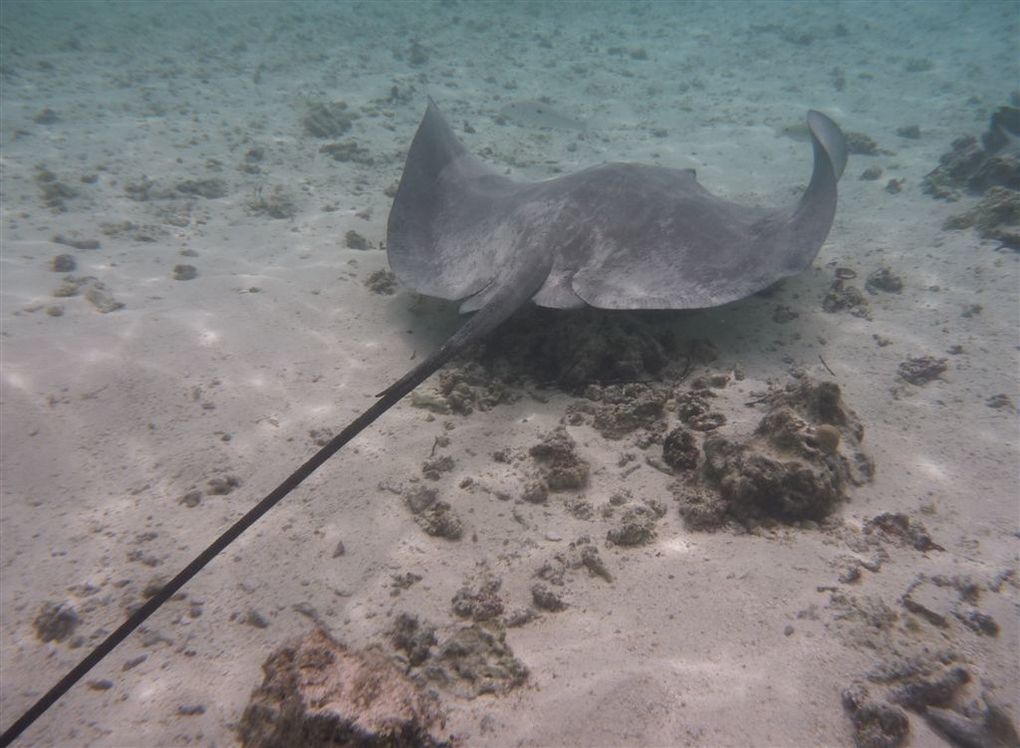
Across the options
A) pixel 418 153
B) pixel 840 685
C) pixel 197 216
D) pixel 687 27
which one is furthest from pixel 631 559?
pixel 687 27

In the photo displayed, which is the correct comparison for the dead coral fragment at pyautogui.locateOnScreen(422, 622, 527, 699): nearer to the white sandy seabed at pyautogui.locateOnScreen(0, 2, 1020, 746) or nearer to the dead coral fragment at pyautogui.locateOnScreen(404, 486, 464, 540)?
the white sandy seabed at pyautogui.locateOnScreen(0, 2, 1020, 746)

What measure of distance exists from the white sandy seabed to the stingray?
0.68 m

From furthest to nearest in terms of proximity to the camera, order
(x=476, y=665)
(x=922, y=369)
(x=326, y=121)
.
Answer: (x=326, y=121), (x=922, y=369), (x=476, y=665)

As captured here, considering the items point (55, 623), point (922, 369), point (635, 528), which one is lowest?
point (55, 623)

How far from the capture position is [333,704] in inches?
68.5

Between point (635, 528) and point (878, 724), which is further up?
point (878, 724)

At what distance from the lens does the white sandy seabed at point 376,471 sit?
2189 mm

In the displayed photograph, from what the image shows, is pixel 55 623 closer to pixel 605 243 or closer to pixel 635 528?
pixel 635 528

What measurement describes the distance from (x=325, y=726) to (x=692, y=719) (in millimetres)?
1310

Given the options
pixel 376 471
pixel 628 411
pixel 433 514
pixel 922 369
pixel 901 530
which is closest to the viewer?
pixel 901 530

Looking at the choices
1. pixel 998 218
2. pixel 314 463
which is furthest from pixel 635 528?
pixel 998 218

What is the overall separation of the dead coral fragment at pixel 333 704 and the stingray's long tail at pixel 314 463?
487mm

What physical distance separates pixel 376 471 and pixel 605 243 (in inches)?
105

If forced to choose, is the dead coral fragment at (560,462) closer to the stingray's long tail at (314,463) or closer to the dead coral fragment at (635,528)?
the dead coral fragment at (635,528)
